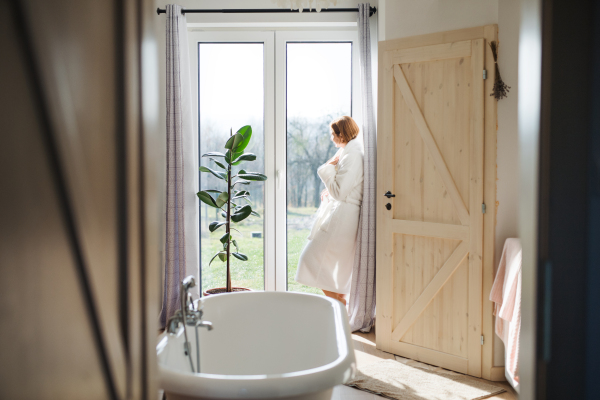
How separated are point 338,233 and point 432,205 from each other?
760 mm

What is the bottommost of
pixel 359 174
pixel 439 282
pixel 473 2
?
pixel 439 282

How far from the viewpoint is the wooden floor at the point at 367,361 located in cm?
230

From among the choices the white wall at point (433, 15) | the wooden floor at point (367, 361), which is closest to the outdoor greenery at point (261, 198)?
the wooden floor at point (367, 361)

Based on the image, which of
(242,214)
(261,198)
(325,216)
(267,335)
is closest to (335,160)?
(325,216)

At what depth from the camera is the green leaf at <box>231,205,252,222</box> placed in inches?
123

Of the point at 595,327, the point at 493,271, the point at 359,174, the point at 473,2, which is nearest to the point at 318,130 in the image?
the point at 359,174

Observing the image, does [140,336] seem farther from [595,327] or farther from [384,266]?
[384,266]

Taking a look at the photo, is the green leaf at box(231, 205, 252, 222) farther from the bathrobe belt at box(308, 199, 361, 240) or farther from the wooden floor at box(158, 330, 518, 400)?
the wooden floor at box(158, 330, 518, 400)

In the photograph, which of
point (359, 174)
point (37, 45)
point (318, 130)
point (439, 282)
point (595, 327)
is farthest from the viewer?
point (318, 130)

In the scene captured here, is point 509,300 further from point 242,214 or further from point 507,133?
point 242,214

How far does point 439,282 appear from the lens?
2.70 metres

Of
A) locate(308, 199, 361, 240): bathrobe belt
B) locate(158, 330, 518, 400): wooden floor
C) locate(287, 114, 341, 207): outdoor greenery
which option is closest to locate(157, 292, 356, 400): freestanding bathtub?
locate(158, 330, 518, 400): wooden floor

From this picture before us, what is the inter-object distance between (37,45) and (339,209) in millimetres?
2852

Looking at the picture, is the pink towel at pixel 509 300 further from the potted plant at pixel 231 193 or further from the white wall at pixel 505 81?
the potted plant at pixel 231 193
